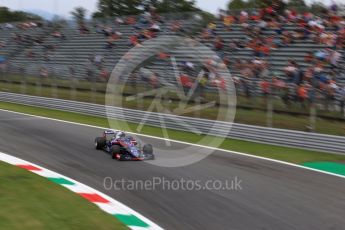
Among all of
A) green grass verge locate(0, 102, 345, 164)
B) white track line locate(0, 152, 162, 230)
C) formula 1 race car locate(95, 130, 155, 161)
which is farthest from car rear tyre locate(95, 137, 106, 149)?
green grass verge locate(0, 102, 345, 164)

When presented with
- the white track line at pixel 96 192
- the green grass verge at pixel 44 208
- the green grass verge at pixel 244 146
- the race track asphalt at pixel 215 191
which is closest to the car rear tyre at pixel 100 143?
the race track asphalt at pixel 215 191

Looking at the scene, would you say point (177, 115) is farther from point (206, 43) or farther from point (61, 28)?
point (61, 28)

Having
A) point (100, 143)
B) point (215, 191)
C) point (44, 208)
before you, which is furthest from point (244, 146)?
point (44, 208)

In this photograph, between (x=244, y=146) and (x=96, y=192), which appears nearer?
(x=96, y=192)

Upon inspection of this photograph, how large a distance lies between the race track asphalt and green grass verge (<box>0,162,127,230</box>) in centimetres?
62

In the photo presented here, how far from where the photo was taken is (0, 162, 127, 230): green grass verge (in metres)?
5.18

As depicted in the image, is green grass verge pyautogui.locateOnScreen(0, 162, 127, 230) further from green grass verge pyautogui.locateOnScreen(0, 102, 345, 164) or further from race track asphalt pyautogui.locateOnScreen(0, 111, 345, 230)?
green grass verge pyautogui.locateOnScreen(0, 102, 345, 164)

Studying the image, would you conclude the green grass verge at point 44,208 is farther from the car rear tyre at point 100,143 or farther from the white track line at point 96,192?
the car rear tyre at point 100,143

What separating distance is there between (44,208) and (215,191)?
2.55m

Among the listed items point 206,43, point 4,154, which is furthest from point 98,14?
point 4,154

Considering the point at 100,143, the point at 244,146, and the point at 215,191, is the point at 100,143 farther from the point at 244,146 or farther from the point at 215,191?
the point at 244,146

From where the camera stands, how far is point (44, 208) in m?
5.76

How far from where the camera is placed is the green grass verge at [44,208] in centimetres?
518

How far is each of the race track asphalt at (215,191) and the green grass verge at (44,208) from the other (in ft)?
2.04
